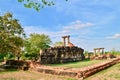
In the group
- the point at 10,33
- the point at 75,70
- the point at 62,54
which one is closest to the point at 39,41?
the point at 62,54

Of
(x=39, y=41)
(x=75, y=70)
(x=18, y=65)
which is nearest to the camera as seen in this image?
(x=75, y=70)

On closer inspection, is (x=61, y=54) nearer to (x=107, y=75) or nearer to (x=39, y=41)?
(x=107, y=75)

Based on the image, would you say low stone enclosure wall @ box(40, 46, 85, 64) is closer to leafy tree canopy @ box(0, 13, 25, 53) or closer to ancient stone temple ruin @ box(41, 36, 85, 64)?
ancient stone temple ruin @ box(41, 36, 85, 64)

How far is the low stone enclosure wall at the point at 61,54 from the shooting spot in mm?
36125

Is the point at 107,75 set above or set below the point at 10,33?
below

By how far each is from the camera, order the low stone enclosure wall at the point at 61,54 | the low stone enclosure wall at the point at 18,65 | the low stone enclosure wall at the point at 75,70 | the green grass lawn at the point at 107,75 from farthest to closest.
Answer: the low stone enclosure wall at the point at 61,54
the low stone enclosure wall at the point at 18,65
the low stone enclosure wall at the point at 75,70
the green grass lawn at the point at 107,75

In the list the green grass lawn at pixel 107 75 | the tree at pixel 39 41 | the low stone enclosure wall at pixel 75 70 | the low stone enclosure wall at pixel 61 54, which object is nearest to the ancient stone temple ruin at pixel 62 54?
the low stone enclosure wall at pixel 61 54

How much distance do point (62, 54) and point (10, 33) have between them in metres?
11.6

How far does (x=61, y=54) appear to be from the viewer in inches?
1583

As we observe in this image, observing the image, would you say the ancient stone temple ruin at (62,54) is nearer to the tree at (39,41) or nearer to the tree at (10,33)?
the tree at (10,33)

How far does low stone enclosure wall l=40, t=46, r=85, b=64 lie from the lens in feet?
119

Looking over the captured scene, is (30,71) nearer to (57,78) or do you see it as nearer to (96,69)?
(57,78)

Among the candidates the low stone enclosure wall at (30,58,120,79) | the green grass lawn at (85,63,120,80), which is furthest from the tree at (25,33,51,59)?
the green grass lawn at (85,63,120,80)

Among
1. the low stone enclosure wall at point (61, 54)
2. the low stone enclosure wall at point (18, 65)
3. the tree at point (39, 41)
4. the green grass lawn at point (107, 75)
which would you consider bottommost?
the green grass lawn at point (107, 75)
